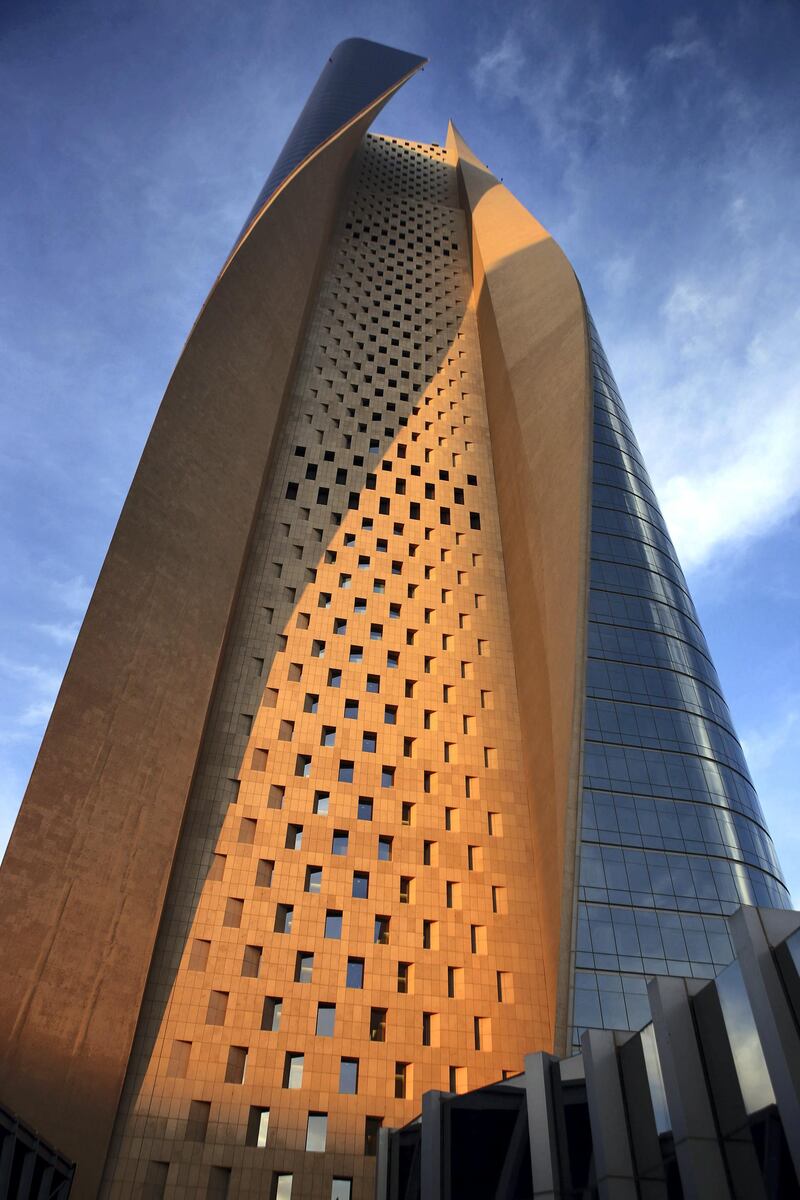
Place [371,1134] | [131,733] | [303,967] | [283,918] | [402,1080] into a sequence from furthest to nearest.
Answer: [131,733]
[283,918]
[303,967]
[402,1080]
[371,1134]

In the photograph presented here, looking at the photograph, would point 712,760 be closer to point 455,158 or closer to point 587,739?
point 587,739

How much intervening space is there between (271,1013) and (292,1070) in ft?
3.69

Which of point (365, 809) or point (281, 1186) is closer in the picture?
point (281, 1186)

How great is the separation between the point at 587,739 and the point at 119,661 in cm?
1114

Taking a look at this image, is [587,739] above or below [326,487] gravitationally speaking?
below

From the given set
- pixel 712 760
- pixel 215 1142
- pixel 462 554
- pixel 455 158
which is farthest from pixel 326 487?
pixel 455 158

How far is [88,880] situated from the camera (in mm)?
16406

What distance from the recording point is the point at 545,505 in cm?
2475

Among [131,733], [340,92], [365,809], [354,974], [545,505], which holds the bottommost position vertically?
[354,974]

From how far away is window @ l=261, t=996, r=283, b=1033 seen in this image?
53.9ft

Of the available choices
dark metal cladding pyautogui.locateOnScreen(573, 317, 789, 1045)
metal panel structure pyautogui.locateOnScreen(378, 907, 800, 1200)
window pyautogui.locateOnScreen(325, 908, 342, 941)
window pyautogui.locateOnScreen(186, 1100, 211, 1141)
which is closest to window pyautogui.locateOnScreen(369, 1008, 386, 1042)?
window pyautogui.locateOnScreen(325, 908, 342, 941)

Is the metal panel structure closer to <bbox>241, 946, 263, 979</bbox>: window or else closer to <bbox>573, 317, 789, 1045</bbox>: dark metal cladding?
<bbox>573, 317, 789, 1045</bbox>: dark metal cladding

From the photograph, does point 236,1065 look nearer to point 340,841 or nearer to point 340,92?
point 340,841

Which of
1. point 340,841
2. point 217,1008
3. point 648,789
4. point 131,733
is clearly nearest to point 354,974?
point 217,1008
